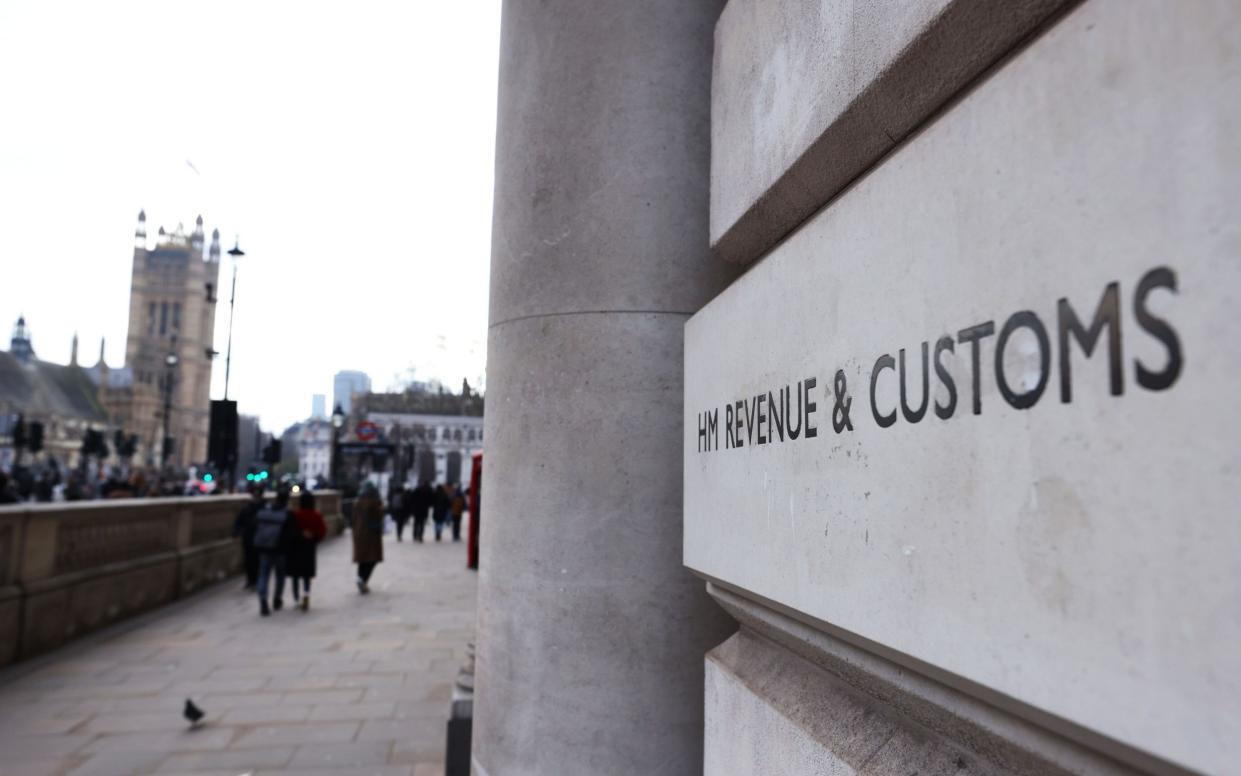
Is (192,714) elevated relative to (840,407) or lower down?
lower down

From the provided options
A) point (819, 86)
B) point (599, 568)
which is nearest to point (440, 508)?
point (599, 568)

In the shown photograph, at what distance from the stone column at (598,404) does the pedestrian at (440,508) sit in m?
22.8

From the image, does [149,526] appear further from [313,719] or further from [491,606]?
[491,606]

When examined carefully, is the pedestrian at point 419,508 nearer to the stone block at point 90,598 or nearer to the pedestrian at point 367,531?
the pedestrian at point 367,531

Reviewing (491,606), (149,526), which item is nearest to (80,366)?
(149,526)

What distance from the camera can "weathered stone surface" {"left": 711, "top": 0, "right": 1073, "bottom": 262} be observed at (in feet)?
4.75

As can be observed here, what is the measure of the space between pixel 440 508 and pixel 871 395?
25.4 meters

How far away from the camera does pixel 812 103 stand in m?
1.93

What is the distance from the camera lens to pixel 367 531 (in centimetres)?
1323

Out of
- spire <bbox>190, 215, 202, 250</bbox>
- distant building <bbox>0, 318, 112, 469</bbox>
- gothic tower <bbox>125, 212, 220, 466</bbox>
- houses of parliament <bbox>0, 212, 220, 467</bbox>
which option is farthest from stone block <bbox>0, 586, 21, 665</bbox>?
spire <bbox>190, 215, 202, 250</bbox>

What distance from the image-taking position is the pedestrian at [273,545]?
37.0ft

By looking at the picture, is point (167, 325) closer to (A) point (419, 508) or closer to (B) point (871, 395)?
(A) point (419, 508)

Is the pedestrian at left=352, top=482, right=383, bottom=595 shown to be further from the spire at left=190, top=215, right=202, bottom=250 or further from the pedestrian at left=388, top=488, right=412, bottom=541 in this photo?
the spire at left=190, top=215, right=202, bottom=250

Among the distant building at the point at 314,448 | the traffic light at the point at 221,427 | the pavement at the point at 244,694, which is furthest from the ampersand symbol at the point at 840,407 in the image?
the distant building at the point at 314,448
